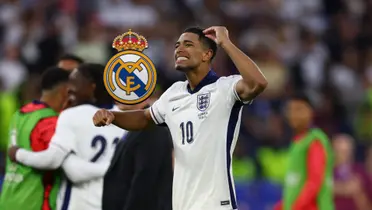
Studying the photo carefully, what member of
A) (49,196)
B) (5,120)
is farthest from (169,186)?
(5,120)

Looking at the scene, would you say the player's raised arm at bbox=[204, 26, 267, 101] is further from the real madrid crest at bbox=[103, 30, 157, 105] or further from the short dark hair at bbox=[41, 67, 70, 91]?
the short dark hair at bbox=[41, 67, 70, 91]

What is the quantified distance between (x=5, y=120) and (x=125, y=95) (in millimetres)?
7911

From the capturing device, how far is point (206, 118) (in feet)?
23.3

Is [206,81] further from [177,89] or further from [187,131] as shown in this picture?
[187,131]

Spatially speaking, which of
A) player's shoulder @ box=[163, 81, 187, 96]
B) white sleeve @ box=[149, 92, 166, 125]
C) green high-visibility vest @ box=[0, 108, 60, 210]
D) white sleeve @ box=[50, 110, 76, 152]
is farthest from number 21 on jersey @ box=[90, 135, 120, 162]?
player's shoulder @ box=[163, 81, 187, 96]

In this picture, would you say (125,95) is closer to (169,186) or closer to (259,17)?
(169,186)

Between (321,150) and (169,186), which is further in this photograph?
(321,150)

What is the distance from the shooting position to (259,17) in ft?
58.3

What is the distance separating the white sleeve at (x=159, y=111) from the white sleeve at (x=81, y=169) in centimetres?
120

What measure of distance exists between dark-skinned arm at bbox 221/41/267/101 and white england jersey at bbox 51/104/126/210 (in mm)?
2022

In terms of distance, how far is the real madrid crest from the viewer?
7.23 metres

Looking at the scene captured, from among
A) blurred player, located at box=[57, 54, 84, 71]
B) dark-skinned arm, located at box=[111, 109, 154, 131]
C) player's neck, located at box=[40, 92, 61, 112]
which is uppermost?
blurred player, located at box=[57, 54, 84, 71]

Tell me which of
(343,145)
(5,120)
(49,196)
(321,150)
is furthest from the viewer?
(5,120)

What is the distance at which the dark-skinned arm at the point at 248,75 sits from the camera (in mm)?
6809
